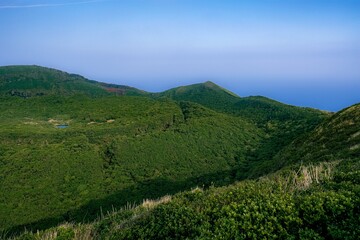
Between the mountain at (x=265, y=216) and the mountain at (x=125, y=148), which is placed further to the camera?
the mountain at (x=125, y=148)

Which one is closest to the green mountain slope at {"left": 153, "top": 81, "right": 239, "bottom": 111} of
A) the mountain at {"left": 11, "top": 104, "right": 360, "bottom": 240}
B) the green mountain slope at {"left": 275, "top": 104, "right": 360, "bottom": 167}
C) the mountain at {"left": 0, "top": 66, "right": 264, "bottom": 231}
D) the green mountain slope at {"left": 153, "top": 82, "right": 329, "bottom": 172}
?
the green mountain slope at {"left": 153, "top": 82, "right": 329, "bottom": 172}

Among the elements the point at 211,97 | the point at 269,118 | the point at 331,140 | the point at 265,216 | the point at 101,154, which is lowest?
the point at 101,154

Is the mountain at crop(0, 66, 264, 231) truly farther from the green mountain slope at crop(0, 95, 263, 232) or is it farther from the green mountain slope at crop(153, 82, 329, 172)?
the green mountain slope at crop(153, 82, 329, 172)

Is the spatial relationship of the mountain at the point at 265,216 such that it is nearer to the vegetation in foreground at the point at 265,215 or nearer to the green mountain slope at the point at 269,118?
the vegetation in foreground at the point at 265,215

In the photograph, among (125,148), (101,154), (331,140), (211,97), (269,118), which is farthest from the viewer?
(211,97)

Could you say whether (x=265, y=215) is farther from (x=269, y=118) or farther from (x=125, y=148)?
(x=269, y=118)

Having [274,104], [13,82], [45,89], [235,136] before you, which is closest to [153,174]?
[235,136]

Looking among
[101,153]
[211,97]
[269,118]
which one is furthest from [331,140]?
[211,97]

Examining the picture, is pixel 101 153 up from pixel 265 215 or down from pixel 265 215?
down

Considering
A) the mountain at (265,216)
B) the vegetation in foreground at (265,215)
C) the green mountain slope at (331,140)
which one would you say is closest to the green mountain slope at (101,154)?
the green mountain slope at (331,140)

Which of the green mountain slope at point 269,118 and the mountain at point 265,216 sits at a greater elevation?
the mountain at point 265,216

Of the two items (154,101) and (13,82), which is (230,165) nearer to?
(154,101)
